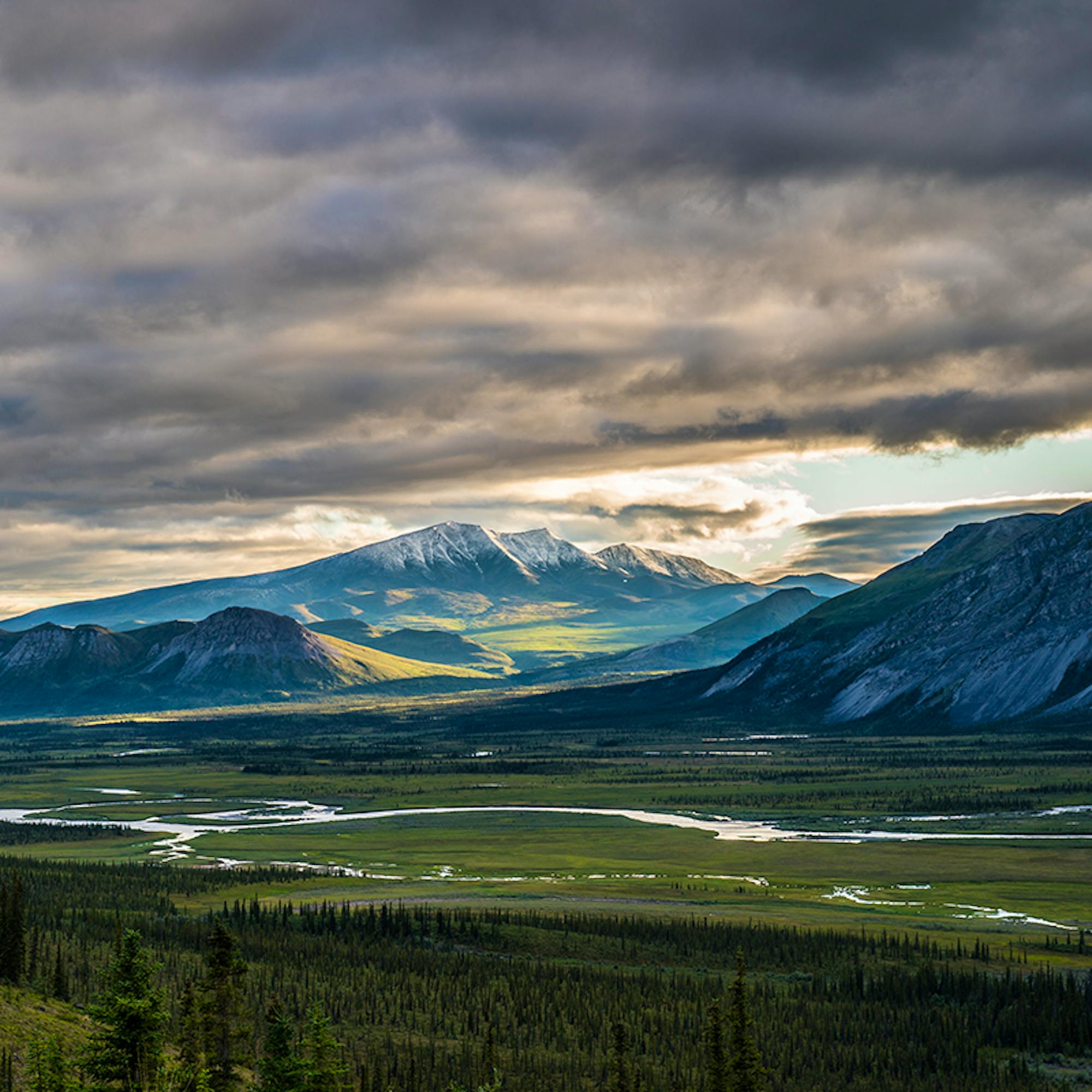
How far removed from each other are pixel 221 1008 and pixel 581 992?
38607 mm

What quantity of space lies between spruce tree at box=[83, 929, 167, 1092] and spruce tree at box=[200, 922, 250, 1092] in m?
3.76

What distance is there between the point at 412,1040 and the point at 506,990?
11.6 metres

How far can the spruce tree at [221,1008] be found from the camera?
48344 millimetres

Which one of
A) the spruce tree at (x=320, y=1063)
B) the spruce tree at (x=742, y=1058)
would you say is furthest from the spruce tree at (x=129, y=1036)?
the spruce tree at (x=742, y=1058)

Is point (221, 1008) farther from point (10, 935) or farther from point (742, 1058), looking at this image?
point (742, 1058)

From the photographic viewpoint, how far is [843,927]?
349 ft

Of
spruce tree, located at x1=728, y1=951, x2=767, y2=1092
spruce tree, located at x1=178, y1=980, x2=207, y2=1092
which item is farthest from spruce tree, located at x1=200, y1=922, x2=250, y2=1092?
spruce tree, located at x1=728, y1=951, x2=767, y2=1092

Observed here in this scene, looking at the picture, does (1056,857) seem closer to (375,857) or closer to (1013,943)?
(1013,943)

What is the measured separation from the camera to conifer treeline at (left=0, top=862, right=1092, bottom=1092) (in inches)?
2712

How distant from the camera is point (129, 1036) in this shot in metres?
42.7

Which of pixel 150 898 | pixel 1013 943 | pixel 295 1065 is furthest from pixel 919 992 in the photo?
pixel 150 898

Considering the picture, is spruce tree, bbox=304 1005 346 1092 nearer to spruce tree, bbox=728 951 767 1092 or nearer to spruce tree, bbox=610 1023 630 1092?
spruce tree, bbox=610 1023 630 1092

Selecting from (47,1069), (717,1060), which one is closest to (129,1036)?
(47,1069)

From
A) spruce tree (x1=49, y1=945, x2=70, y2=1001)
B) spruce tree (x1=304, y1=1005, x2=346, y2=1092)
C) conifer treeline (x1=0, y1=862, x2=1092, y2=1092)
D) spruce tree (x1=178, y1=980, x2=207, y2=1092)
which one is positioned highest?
spruce tree (x1=304, y1=1005, x2=346, y2=1092)
